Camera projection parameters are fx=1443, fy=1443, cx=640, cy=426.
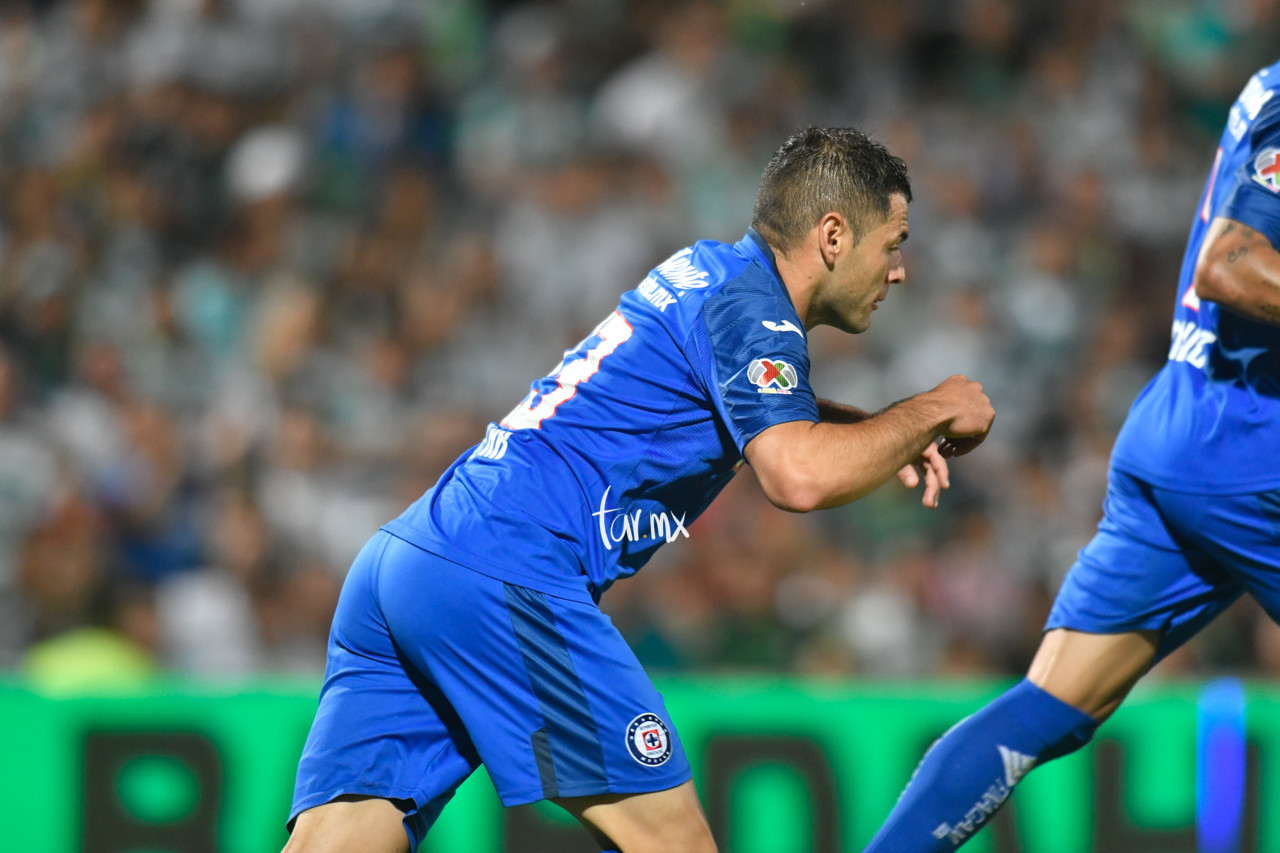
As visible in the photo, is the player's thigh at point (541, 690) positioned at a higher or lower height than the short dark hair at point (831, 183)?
lower

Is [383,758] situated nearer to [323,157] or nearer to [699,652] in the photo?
[699,652]

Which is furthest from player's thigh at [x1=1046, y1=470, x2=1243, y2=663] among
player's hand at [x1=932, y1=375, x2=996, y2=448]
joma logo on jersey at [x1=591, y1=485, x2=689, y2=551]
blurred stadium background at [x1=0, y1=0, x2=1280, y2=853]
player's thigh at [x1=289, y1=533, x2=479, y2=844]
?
blurred stadium background at [x1=0, y1=0, x2=1280, y2=853]

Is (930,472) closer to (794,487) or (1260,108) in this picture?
(794,487)

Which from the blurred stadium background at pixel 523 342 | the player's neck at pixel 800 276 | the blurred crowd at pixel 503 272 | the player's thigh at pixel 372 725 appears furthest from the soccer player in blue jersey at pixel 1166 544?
the blurred crowd at pixel 503 272

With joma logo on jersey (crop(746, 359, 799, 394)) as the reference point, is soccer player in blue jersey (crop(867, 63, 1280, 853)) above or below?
below

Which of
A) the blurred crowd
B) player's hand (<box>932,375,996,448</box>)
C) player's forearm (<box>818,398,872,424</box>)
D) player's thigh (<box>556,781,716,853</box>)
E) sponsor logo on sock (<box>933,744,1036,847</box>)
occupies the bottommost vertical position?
sponsor logo on sock (<box>933,744,1036,847</box>)

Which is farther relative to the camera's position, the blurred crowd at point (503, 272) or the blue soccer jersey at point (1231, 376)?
the blurred crowd at point (503, 272)

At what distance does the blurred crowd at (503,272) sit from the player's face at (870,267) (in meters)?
4.19

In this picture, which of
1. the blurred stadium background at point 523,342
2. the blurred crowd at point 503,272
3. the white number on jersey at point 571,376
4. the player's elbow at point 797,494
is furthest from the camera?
the blurred crowd at point 503,272

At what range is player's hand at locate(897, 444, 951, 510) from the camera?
3.26 m

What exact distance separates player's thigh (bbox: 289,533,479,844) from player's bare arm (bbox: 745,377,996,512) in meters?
0.92

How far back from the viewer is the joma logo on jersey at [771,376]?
3111 millimetres

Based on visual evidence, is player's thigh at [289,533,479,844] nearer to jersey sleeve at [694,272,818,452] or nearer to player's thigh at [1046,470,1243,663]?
jersey sleeve at [694,272,818,452]

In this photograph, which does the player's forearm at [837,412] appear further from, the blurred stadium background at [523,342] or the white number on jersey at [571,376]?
the blurred stadium background at [523,342]
